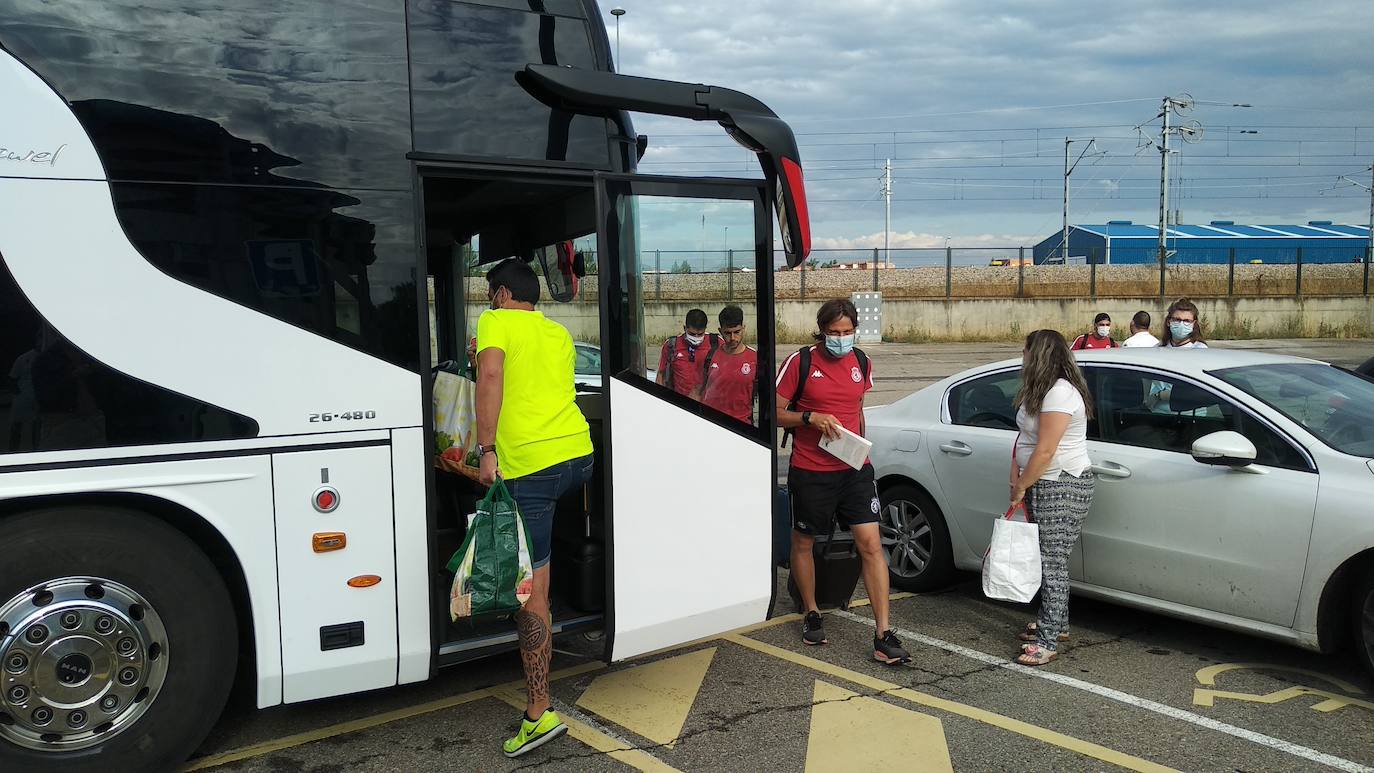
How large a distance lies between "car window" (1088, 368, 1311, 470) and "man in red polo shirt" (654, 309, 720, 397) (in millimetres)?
2373

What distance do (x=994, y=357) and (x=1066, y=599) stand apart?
75.3ft

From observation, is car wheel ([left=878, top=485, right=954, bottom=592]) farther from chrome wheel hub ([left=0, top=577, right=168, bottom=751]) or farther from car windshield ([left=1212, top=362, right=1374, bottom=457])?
chrome wheel hub ([left=0, top=577, right=168, bottom=751])

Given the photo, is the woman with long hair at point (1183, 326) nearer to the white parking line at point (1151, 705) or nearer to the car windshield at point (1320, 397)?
the car windshield at point (1320, 397)

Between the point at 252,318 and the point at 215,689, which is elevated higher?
the point at 252,318

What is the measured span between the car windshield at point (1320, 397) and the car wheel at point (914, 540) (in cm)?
183

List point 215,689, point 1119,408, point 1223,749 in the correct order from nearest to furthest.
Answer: point 215,689, point 1223,749, point 1119,408

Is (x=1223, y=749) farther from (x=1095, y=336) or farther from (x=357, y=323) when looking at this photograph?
(x=1095, y=336)

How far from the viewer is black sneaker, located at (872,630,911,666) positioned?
5.02 m

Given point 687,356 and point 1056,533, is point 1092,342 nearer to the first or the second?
point 1056,533

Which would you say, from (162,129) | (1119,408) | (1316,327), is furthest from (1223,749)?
(1316,327)

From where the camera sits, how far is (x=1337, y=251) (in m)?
42.3

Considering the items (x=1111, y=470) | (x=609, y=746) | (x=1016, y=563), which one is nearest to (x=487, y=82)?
(x=609, y=746)

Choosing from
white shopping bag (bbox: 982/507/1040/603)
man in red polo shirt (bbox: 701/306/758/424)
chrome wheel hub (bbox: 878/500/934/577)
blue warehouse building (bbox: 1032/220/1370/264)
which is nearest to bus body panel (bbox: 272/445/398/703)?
man in red polo shirt (bbox: 701/306/758/424)

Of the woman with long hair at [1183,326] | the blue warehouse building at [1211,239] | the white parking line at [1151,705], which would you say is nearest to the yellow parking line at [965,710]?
the white parking line at [1151,705]
